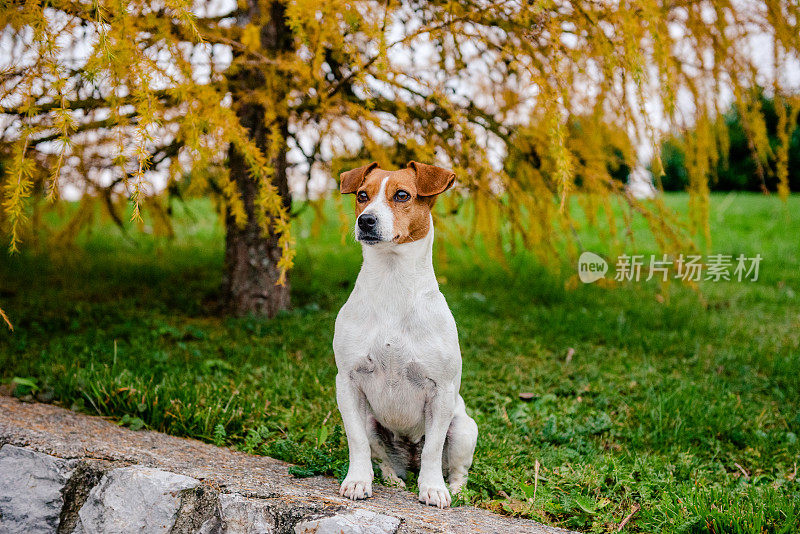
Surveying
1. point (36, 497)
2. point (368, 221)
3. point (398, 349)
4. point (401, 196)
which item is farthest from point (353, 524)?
point (36, 497)

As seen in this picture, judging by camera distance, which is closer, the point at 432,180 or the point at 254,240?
the point at 432,180

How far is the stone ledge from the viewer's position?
7.36 feet

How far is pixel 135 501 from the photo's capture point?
2.46 m

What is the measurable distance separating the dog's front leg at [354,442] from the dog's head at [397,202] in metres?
0.60

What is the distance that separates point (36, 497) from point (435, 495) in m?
1.67

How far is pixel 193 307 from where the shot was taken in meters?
5.18

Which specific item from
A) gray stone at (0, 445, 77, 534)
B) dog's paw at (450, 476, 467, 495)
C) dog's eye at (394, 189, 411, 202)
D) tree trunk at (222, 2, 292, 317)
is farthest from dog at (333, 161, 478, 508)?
tree trunk at (222, 2, 292, 317)

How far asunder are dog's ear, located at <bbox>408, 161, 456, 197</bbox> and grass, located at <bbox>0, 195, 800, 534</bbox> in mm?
1230

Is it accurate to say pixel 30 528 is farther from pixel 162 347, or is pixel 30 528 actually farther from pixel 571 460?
pixel 571 460

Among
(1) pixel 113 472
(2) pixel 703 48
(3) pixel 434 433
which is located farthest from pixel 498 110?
(1) pixel 113 472

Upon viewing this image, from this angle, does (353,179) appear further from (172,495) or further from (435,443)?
(172,495)

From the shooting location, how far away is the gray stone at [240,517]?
2.27m

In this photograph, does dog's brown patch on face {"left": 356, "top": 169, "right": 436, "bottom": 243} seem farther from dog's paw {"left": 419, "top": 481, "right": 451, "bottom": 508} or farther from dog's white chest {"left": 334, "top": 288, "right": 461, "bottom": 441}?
dog's paw {"left": 419, "top": 481, "right": 451, "bottom": 508}

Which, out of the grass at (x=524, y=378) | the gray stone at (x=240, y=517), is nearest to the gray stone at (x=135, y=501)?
the gray stone at (x=240, y=517)
